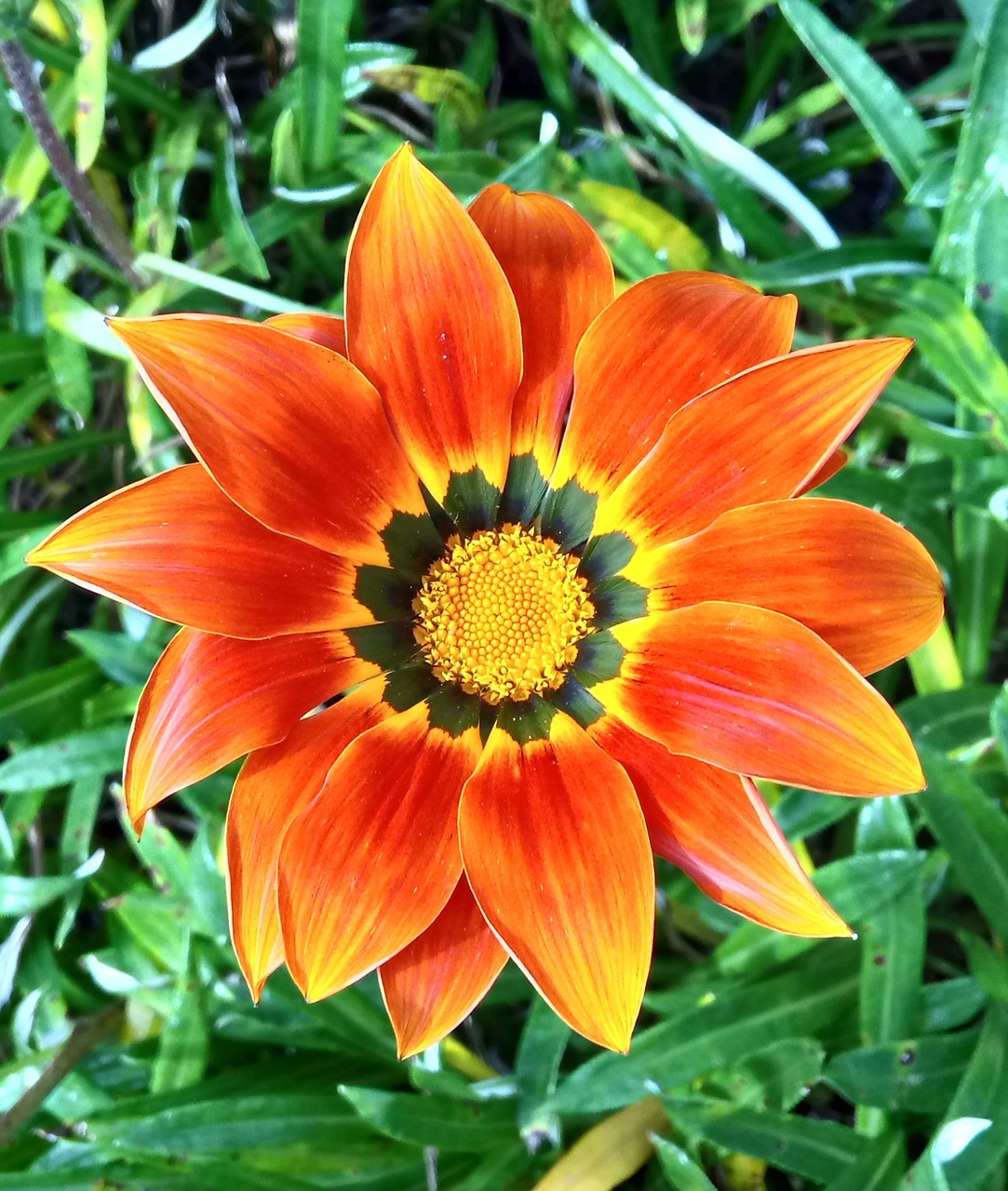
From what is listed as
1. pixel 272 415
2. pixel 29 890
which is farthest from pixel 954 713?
pixel 29 890

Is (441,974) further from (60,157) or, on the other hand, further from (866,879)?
(60,157)

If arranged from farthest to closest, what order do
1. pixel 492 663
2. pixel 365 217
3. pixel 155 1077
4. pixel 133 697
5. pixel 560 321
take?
Answer: pixel 133 697
pixel 155 1077
pixel 492 663
pixel 560 321
pixel 365 217

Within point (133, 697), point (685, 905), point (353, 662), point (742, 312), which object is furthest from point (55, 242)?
point (685, 905)

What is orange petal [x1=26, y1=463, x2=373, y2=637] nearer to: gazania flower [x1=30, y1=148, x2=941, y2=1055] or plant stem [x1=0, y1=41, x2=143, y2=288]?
gazania flower [x1=30, y1=148, x2=941, y2=1055]

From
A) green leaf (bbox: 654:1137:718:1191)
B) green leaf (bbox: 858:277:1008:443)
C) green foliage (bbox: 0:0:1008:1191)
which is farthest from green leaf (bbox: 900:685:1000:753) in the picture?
green leaf (bbox: 654:1137:718:1191)

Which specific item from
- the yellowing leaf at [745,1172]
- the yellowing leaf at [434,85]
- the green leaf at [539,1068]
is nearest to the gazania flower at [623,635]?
the green leaf at [539,1068]

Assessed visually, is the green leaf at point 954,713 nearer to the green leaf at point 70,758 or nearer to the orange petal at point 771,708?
the orange petal at point 771,708

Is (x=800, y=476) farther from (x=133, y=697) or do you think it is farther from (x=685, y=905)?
(x=133, y=697)
